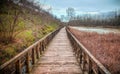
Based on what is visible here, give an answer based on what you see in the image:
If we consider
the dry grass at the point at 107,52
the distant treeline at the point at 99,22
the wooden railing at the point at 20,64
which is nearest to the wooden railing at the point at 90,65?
the dry grass at the point at 107,52

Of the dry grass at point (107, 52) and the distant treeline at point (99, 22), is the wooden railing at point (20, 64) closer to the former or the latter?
the dry grass at point (107, 52)

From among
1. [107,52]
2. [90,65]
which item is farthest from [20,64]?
[107,52]

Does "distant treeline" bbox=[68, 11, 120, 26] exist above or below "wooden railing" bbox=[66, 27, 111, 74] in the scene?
above

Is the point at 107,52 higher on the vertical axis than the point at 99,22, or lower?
lower

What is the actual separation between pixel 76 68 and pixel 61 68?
21.7 inches

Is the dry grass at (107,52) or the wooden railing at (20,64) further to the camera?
the dry grass at (107,52)

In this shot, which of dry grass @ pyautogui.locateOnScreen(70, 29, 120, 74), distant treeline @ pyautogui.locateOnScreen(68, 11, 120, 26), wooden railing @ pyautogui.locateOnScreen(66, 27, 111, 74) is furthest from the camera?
distant treeline @ pyautogui.locateOnScreen(68, 11, 120, 26)

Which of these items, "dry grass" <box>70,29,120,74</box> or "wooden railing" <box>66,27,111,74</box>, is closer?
"wooden railing" <box>66,27,111,74</box>

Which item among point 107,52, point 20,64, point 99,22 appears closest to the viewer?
point 20,64

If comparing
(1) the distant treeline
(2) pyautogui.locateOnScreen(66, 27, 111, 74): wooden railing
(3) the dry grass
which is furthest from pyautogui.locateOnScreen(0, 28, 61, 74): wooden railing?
(1) the distant treeline

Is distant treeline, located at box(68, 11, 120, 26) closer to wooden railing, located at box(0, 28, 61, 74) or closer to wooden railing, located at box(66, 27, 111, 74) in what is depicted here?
wooden railing, located at box(66, 27, 111, 74)

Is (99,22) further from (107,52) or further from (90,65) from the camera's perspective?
(90,65)

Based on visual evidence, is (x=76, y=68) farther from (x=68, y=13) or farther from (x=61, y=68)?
(x=68, y=13)

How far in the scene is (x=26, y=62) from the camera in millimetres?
5766
